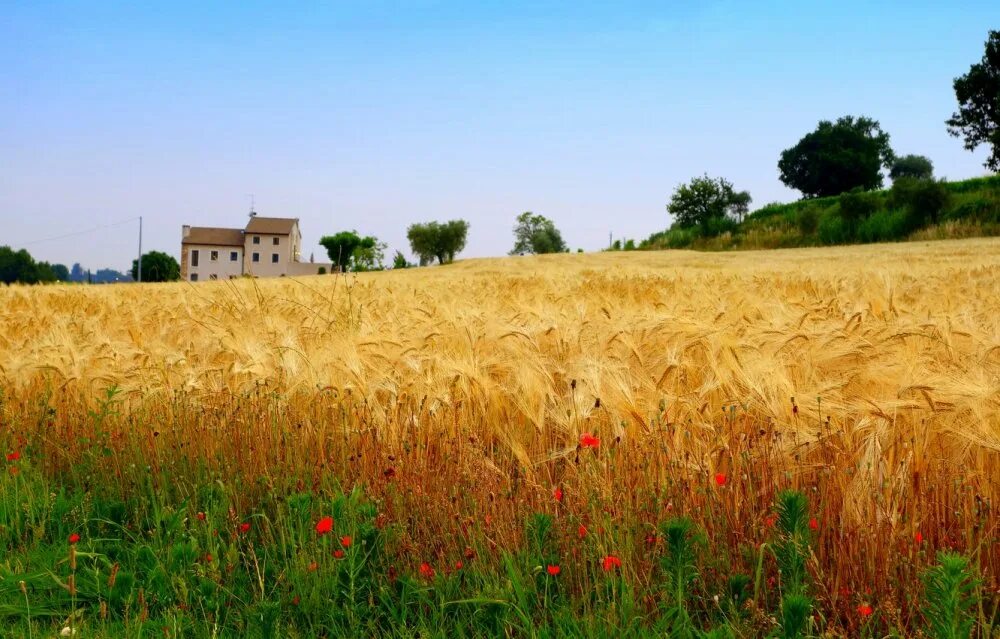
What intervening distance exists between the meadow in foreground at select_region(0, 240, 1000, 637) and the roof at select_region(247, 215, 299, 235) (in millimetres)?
91951

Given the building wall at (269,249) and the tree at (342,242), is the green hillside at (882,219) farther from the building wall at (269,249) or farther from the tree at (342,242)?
the building wall at (269,249)

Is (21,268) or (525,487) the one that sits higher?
(21,268)

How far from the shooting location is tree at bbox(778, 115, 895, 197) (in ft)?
214

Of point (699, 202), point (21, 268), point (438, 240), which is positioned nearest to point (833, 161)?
point (699, 202)

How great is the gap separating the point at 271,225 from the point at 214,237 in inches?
273

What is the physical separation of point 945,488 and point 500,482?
1.52 metres

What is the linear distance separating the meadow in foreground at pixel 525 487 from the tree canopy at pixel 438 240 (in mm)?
64991

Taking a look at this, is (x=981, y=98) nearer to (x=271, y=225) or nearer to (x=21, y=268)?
(x=271, y=225)

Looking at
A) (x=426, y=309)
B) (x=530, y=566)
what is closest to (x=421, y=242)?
(x=426, y=309)

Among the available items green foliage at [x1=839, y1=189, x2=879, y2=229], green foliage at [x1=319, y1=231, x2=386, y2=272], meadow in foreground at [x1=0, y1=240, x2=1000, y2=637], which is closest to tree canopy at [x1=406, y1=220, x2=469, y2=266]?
green foliage at [x1=319, y1=231, x2=386, y2=272]

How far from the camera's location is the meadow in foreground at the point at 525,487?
90.1 inches

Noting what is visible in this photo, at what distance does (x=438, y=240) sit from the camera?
2734 inches

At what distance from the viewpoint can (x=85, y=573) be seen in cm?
287

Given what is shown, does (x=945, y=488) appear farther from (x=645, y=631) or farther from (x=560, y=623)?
(x=560, y=623)
